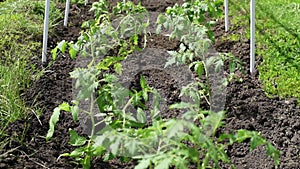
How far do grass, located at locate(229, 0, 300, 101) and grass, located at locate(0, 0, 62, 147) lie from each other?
5.74ft

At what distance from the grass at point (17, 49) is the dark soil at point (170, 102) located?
0.27 ft

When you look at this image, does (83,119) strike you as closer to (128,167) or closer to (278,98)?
(128,167)

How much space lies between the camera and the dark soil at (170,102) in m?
3.66

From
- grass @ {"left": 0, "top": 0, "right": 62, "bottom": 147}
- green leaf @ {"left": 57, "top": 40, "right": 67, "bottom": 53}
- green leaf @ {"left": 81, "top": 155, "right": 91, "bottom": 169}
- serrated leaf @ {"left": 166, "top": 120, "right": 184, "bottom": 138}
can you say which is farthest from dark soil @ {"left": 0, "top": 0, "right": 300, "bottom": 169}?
serrated leaf @ {"left": 166, "top": 120, "right": 184, "bottom": 138}

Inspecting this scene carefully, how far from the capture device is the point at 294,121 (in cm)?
405

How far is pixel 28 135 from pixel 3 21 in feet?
5.69

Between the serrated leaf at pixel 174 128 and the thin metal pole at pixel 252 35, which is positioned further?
the thin metal pole at pixel 252 35

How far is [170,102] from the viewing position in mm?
4309

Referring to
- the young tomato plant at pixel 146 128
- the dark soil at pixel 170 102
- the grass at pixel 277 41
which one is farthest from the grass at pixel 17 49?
the grass at pixel 277 41

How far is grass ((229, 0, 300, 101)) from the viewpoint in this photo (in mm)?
4508

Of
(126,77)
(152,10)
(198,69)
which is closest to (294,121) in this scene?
(198,69)

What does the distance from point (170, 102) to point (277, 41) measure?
129 centimetres

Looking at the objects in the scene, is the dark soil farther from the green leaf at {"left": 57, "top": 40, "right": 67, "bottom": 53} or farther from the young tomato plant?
the green leaf at {"left": 57, "top": 40, "right": 67, "bottom": 53}

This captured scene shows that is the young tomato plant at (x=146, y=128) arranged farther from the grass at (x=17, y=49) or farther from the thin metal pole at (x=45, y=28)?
the grass at (x=17, y=49)
